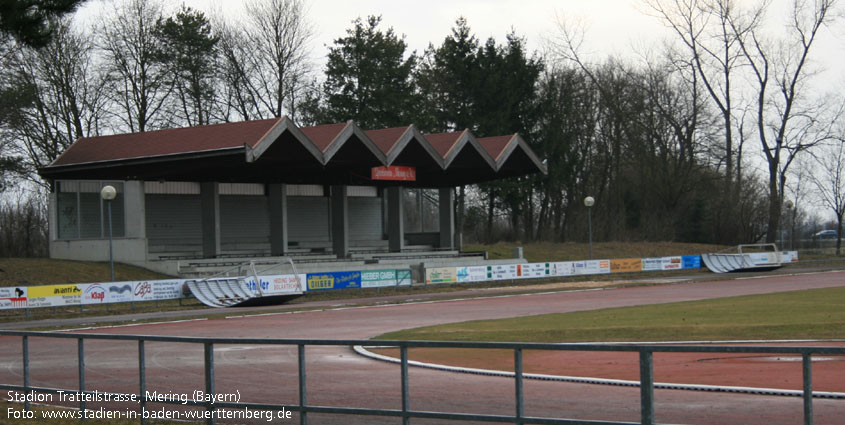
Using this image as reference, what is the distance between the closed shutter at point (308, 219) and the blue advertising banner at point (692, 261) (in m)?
23.4

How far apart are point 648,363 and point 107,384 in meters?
6.48

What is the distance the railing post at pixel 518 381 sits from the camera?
723 cm

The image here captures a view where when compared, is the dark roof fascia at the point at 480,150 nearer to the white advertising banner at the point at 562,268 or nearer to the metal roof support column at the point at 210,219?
the white advertising banner at the point at 562,268

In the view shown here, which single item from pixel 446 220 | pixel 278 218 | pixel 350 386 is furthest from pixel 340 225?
pixel 350 386

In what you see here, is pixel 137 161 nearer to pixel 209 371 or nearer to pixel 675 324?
pixel 675 324

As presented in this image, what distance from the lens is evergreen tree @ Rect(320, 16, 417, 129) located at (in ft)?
219

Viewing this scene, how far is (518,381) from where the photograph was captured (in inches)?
288

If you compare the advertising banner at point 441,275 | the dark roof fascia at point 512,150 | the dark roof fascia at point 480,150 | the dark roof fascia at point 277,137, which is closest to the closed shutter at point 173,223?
the dark roof fascia at point 277,137

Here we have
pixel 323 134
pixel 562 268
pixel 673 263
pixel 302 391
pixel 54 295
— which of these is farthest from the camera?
pixel 673 263

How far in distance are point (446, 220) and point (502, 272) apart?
13.2m

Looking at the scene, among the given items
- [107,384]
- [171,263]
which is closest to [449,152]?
[171,263]

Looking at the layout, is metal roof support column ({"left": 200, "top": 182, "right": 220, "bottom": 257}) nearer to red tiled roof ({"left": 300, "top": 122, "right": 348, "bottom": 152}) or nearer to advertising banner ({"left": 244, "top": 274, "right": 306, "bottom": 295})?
red tiled roof ({"left": 300, "top": 122, "right": 348, "bottom": 152})

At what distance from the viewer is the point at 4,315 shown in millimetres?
31281

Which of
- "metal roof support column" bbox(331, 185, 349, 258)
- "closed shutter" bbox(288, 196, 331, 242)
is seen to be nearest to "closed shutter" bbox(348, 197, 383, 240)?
"closed shutter" bbox(288, 196, 331, 242)
